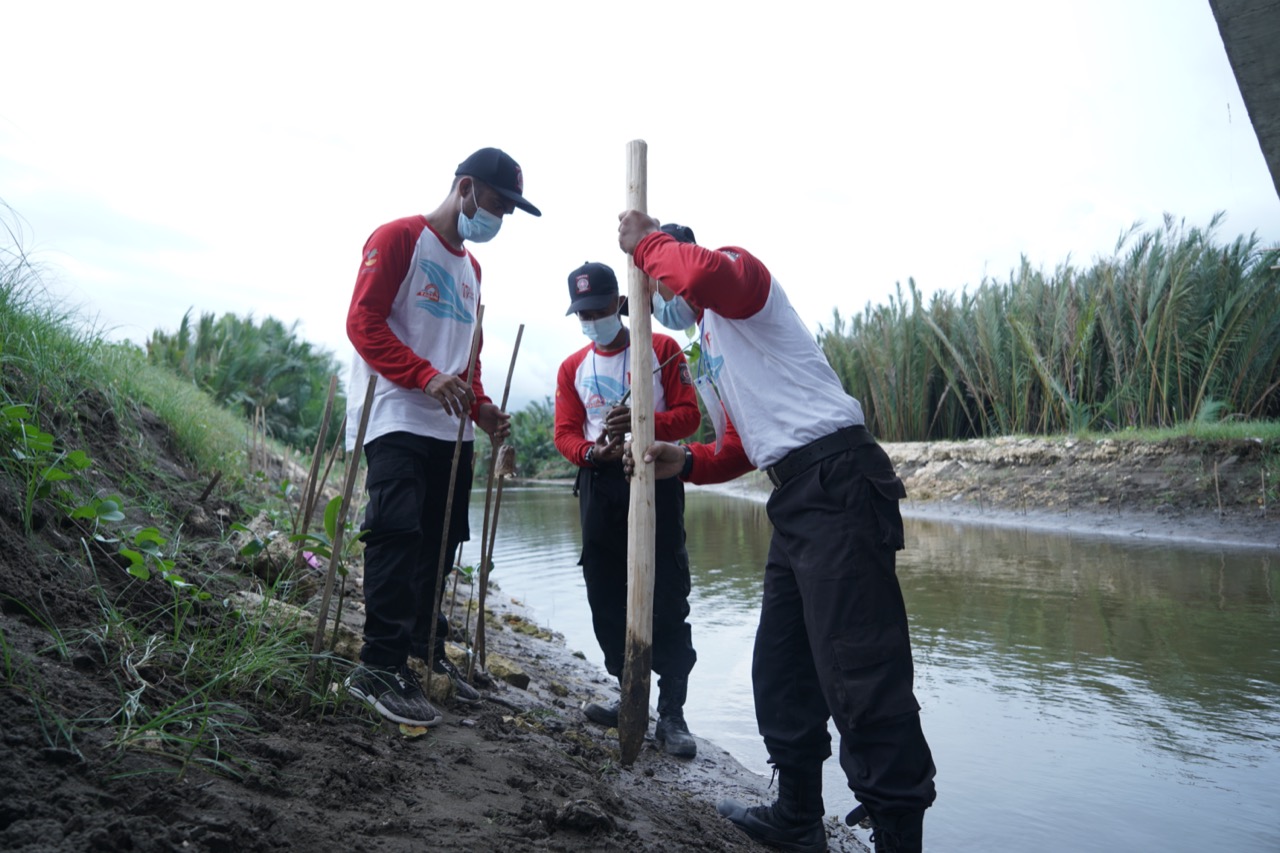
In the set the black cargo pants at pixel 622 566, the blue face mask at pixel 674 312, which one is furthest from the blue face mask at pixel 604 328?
the blue face mask at pixel 674 312

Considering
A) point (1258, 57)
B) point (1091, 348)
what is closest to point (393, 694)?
point (1258, 57)

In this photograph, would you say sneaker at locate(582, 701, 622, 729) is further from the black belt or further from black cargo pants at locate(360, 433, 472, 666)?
the black belt

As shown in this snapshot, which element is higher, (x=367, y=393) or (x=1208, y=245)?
(x=1208, y=245)

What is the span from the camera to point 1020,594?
6.10 metres

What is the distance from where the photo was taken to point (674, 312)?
116 inches

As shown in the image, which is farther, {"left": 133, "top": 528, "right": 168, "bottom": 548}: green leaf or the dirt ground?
{"left": 133, "top": 528, "right": 168, "bottom": 548}: green leaf

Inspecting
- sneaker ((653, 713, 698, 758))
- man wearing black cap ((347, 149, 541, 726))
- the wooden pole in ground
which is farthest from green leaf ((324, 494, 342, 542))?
sneaker ((653, 713, 698, 758))

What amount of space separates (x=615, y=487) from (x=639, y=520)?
0.70 m

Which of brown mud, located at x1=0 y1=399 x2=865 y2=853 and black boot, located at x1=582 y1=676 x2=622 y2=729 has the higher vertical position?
brown mud, located at x1=0 y1=399 x2=865 y2=853

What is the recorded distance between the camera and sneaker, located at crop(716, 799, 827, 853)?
98.3 inches

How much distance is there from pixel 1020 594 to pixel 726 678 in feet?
9.19

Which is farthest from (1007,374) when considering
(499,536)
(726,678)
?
(726,678)

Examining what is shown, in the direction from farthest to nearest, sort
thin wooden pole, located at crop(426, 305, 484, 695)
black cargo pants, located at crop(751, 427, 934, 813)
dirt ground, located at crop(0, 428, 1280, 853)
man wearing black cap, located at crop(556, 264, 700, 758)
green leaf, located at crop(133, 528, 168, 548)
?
man wearing black cap, located at crop(556, 264, 700, 758)
thin wooden pole, located at crop(426, 305, 484, 695)
green leaf, located at crop(133, 528, 168, 548)
black cargo pants, located at crop(751, 427, 934, 813)
dirt ground, located at crop(0, 428, 1280, 853)

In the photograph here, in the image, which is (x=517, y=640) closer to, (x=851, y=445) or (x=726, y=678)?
(x=726, y=678)
